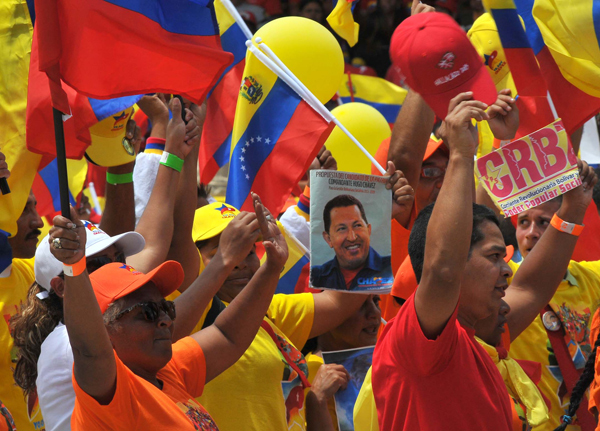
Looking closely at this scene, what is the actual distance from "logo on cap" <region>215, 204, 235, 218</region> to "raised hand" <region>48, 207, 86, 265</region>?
1.51 meters

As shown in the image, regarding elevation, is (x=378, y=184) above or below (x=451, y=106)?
below

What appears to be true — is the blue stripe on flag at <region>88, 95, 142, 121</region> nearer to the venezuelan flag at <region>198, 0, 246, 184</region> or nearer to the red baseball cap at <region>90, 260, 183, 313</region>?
the red baseball cap at <region>90, 260, 183, 313</region>

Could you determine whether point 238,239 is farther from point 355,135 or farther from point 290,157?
point 355,135

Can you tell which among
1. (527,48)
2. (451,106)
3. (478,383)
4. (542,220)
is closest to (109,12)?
(451,106)

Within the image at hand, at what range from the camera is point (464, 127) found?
2184mm

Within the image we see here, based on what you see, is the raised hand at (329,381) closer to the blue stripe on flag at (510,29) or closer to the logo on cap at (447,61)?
the logo on cap at (447,61)

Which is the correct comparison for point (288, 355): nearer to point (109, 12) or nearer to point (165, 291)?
point (165, 291)

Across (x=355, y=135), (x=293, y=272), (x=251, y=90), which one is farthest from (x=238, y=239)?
(x=355, y=135)

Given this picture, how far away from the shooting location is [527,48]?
3395 mm

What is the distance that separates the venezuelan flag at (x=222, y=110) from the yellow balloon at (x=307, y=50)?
0.31 meters

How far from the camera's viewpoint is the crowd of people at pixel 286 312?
2.14m

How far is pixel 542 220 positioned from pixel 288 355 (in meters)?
1.52

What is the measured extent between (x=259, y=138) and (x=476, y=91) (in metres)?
1.37

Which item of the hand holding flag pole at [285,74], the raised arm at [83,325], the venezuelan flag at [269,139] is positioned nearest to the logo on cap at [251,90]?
the venezuelan flag at [269,139]
